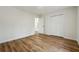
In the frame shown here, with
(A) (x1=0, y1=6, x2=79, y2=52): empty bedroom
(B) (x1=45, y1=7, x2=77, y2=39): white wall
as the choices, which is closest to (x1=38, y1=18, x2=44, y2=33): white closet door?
(A) (x1=0, y1=6, x2=79, y2=52): empty bedroom

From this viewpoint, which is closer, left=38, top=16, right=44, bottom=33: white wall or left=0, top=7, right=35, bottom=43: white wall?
left=0, top=7, right=35, bottom=43: white wall

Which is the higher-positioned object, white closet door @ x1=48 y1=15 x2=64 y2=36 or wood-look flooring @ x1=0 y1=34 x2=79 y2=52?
white closet door @ x1=48 y1=15 x2=64 y2=36

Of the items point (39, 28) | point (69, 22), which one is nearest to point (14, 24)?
point (39, 28)

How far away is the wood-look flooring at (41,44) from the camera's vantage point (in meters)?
1.66

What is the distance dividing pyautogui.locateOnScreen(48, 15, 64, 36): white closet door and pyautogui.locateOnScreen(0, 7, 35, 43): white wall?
16.2 inches

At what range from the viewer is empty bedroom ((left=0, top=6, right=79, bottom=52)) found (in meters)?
1.67

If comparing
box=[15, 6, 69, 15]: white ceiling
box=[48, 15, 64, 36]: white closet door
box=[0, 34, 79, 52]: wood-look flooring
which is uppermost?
box=[15, 6, 69, 15]: white ceiling

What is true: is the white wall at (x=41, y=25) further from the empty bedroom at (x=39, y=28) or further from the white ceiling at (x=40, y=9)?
the white ceiling at (x=40, y=9)

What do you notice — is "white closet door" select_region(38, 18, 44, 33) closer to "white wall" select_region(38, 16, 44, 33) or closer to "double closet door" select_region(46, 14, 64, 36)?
"white wall" select_region(38, 16, 44, 33)

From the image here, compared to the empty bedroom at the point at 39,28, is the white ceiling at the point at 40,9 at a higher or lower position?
higher

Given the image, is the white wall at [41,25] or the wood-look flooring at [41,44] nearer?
the wood-look flooring at [41,44]

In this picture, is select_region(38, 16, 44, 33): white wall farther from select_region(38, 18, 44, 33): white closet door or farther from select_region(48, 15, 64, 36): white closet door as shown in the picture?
select_region(48, 15, 64, 36): white closet door

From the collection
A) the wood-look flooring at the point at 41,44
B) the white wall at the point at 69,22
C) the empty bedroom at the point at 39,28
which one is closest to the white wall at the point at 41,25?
the empty bedroom at the point at 39,28
